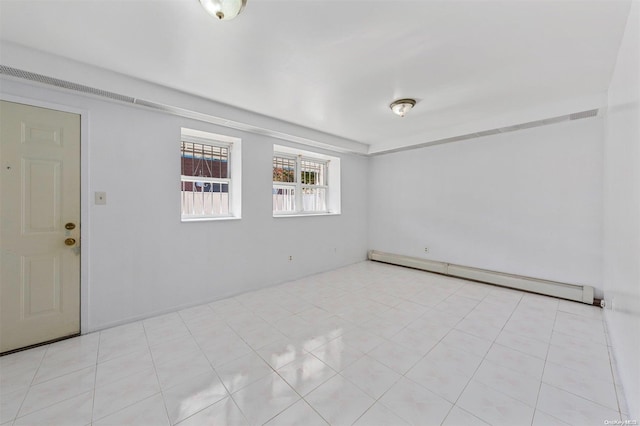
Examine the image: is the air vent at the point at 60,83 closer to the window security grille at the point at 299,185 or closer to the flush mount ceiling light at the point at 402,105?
the window security grille at the point at 299,185

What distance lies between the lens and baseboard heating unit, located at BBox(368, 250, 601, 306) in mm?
3238

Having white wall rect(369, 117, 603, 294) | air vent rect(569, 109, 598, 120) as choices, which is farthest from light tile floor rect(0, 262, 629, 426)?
air vent rect(569, 109, 598, 120)

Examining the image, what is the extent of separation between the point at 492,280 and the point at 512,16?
3612 millimetres

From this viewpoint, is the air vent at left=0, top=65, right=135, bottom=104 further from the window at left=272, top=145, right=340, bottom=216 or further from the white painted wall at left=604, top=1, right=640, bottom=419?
the white painted wall at left=604, top=1, right=640, bottom=419

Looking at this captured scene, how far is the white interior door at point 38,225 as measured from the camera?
2.18 meters

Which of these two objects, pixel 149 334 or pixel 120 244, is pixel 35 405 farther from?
pixel 120 244

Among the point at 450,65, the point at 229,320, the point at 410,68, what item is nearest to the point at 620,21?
the point at 450,65

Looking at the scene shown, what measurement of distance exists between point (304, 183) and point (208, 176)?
1900 mm

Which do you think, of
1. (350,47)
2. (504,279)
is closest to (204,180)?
(350,47)

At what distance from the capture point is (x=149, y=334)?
251 cm

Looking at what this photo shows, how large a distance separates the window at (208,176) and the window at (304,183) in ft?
2.63

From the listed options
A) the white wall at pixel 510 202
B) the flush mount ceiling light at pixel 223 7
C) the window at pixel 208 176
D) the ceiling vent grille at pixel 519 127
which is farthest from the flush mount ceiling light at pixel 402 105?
the window at pixel 208 176

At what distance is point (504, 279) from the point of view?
3.82 meters

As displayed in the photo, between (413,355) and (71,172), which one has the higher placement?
(71,172)
